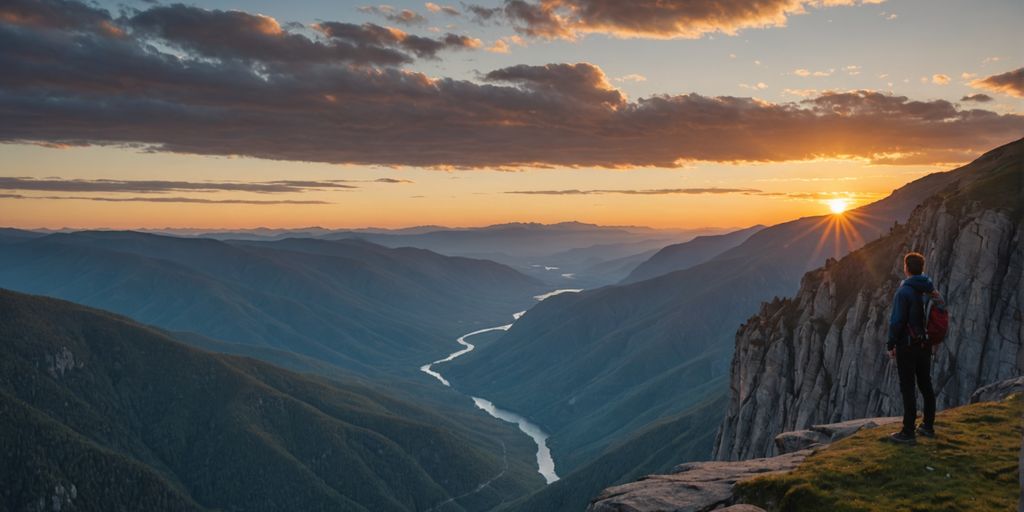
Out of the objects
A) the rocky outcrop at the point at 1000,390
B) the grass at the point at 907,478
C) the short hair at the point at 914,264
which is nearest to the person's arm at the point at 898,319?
the short hair at the point at 914,264

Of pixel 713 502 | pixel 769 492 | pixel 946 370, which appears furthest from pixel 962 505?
pixel 946 370

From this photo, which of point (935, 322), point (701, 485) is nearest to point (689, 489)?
point (701, 485)

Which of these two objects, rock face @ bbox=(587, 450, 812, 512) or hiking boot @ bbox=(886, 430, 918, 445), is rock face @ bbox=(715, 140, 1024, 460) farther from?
rock face @ bbox=(587, 450, 812, 512)

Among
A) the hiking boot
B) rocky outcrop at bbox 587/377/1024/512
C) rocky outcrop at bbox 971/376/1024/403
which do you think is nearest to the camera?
rocky outcrop at bbox 587/377/1024/512

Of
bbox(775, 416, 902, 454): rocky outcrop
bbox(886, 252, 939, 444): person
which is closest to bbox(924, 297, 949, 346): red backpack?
bbox(886, 252, 939, 444): person

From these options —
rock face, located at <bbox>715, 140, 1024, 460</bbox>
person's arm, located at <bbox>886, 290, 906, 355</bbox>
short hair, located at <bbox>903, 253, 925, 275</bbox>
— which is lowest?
rock face, located at <bbox>715, 140, 1024, 460</bbox>

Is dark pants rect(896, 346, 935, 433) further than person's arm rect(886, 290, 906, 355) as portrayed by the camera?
Yes

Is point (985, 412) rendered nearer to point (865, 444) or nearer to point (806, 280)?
point (865, 444)

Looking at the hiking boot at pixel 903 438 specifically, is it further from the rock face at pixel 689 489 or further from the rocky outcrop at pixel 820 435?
the rocky outcrop at pixel 820 435
